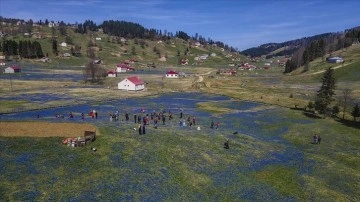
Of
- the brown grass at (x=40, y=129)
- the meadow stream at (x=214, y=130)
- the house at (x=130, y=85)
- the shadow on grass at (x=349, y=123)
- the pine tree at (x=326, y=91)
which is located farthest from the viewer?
the house at (x=130, y=85)

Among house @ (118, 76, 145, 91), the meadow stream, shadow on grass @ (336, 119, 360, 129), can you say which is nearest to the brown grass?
the meadow stream

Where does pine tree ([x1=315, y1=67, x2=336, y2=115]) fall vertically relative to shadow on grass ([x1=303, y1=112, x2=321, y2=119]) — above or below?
above

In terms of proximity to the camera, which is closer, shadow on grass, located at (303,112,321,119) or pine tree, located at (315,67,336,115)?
shadow on grass, located at (303,112,321,119)

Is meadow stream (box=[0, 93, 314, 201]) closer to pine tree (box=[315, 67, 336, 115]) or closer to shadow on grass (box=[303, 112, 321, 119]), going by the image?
shadow on grass (box=[303, 112, 321, 119])

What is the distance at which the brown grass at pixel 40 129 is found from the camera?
4916 centimetres

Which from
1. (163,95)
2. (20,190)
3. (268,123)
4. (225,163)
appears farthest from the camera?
(163,95)

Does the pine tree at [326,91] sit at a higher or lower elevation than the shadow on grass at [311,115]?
higher

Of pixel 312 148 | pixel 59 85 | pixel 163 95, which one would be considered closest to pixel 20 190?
pixel 312 148

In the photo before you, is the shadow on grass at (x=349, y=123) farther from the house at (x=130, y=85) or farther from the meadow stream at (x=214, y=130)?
the house at (x=130, y=85)

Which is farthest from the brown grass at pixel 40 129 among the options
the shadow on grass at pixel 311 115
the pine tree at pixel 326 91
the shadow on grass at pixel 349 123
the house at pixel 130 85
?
the house at pixel 130 85

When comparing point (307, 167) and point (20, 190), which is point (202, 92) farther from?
point (20, 190)

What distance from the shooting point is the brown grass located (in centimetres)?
4916

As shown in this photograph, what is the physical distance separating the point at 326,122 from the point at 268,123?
11499 mm

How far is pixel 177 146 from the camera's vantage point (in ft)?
160
